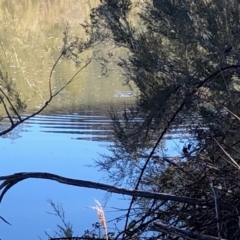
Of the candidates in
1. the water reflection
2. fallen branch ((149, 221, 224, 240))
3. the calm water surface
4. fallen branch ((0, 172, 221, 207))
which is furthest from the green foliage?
fallen branch ((149, 221, 224, 240))

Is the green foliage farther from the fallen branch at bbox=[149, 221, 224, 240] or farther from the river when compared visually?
the fallen branch at bbox=[149, 221, 224, 240]

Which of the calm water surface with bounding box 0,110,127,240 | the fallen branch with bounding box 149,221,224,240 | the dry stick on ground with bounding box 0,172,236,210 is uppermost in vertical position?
the dry stick on ground with bounding box 0,172,236,210

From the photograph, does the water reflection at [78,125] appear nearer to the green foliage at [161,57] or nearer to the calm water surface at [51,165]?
the calm water surface at [51,165]

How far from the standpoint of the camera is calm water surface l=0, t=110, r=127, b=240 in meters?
5.98

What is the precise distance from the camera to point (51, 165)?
25.3 feet

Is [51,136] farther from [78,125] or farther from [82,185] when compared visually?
[82,185]

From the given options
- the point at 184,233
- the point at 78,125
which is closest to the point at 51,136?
the point at 78,125

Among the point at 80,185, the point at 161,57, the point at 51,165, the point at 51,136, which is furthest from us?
the point at 51,136

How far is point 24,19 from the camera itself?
18094mm

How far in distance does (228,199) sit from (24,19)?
56.6ft

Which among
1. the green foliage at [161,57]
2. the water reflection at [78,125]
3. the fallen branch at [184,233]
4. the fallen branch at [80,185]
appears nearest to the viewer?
the fallen branch at [184,233]

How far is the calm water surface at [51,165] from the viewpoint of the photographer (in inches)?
235

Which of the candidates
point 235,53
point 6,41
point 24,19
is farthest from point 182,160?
point 24,19

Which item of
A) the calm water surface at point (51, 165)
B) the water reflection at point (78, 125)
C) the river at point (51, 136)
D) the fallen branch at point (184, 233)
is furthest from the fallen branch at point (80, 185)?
the water reflection at point (78, 125)
